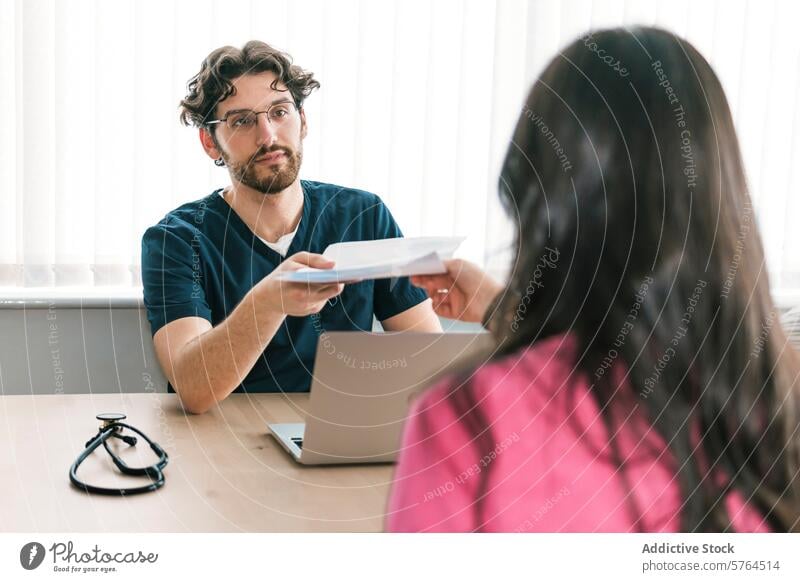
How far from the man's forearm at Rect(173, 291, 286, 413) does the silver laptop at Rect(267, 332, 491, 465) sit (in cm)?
18

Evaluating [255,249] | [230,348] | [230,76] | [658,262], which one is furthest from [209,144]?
[658,262]

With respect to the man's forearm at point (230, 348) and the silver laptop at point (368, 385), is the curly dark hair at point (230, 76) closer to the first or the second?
the man's forearm at point (230, 348)

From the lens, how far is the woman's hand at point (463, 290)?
2.37 ft

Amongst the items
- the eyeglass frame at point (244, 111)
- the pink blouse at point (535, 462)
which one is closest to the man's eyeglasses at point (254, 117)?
the eyeglass frame at point (244, 111)

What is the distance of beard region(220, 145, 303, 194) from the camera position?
97 centimetres

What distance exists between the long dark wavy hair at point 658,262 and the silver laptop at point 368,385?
5 centimetres

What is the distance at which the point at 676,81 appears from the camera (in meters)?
0.45

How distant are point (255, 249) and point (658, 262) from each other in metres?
0.54

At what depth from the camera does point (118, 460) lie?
535 mm

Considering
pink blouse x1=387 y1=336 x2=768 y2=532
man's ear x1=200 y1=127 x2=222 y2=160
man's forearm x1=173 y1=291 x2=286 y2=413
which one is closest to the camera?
pink blouse x1=387 y1=336 x2=768 y2=532

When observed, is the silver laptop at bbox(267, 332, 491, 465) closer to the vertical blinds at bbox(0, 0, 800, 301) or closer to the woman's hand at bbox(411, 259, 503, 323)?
the woman's hand at bbox(411, 259, 503, 323)

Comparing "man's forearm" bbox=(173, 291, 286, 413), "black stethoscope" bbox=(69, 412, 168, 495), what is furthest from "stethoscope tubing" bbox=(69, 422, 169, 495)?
"man's forearm" bbox=(173, 291, 286, 413)
